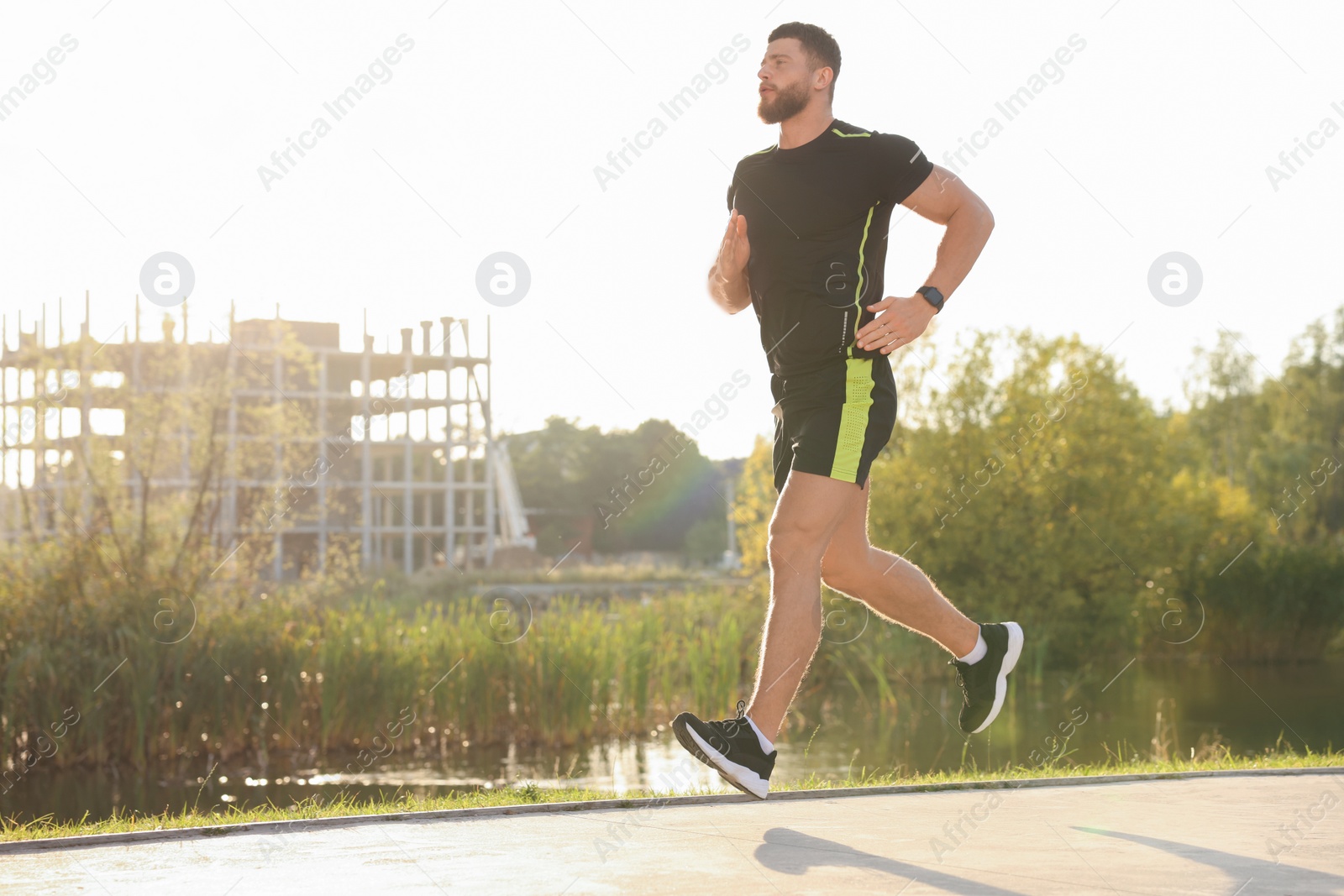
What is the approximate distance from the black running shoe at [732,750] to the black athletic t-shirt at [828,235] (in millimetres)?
932

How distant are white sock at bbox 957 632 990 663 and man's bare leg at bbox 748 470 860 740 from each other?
1.98ft

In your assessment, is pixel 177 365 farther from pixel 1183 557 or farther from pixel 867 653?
pixel 1183 557

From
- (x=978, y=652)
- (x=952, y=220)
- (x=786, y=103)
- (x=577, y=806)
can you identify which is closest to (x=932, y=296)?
(x=952, y=220)

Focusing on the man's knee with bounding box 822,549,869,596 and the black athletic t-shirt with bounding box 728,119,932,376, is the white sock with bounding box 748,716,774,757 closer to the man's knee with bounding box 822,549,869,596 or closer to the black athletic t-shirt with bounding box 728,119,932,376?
the man's knee with bounding box 822,549,869,596

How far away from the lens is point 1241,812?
3291mm

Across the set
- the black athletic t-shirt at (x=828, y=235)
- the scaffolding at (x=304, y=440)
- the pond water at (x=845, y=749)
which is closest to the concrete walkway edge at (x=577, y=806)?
the black athletic t-shirt at (x=828, y=235)

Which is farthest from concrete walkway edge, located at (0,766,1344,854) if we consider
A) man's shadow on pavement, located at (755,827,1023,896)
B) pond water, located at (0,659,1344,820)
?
pond water, located at (0,659,1344,820)

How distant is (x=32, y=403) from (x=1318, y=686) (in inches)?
545

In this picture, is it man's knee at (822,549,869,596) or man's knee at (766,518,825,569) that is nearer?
man's knee at (766,518,825,569)

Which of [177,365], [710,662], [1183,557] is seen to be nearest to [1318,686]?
[1183,557]

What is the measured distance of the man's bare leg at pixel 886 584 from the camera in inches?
138

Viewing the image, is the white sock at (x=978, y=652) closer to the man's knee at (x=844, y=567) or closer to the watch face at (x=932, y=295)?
the man's knee at (x=844, y=567)

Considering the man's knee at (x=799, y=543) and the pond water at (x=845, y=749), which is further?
the pond water at (x=845, y=749)

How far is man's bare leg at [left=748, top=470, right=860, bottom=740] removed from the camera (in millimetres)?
3268
